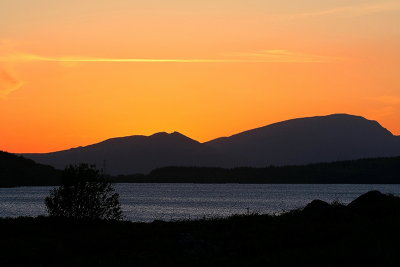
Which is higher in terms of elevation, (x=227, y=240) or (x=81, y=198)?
(x=81, y=198)

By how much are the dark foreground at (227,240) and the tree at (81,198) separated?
10.1ft

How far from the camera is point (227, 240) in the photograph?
34156mm

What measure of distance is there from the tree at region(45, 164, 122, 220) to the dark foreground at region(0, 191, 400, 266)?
10.1 feet

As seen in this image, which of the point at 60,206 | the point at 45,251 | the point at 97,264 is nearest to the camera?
the point at 97,264

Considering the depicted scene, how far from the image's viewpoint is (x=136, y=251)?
108 ft

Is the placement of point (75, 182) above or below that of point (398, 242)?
above

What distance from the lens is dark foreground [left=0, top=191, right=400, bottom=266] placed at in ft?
92.7

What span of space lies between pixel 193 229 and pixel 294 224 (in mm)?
5824

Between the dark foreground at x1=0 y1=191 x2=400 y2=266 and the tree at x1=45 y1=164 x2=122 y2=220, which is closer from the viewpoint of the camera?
the dark foreground at x1=0 y1=191 x2=400 y2=266

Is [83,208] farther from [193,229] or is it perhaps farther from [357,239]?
[357,239]

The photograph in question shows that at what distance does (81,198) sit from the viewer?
156ft

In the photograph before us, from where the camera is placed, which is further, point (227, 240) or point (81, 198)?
point (81, 198)

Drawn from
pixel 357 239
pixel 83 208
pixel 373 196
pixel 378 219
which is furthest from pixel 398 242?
pixel 83 208

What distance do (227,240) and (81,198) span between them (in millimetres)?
16680
